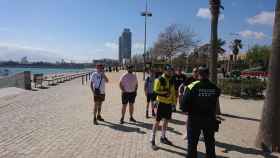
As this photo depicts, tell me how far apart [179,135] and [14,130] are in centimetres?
431

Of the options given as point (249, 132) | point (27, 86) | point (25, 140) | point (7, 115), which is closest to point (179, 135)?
point (249, 132)

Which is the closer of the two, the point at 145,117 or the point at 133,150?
the point at 133,150

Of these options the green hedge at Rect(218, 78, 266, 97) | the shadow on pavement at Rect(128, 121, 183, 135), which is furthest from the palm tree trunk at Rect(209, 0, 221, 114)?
the green hedge at Rect(218, 78, 266, 97)

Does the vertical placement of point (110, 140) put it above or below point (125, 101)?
below

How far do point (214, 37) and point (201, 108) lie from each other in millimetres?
6078

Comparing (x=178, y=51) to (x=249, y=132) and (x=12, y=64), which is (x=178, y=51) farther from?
(x=12, y=64)

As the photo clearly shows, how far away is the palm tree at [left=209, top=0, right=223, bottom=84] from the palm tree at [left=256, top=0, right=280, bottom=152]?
396cm

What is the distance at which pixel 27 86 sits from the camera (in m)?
21.2

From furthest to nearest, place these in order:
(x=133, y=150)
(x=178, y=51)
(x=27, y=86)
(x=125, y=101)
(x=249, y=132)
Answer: (x=178, y=51), (x=27, y=86), (x=125, y=101), (x=249, y=132), (x=133, y=150)

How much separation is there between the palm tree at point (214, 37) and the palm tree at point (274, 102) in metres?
3.96

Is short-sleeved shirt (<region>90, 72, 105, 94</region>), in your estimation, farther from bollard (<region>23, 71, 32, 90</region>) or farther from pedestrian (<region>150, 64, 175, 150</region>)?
bollard (<region>23, 71, 32, 90</region>)

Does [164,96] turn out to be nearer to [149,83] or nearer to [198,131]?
[198,131]

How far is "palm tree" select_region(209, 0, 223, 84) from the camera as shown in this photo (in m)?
10.2

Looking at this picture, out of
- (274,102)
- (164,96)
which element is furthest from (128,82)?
(274,102)
